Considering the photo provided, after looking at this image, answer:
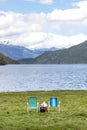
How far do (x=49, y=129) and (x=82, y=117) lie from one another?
18.7ft

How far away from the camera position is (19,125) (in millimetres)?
24000

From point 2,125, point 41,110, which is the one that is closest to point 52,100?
point 41,110

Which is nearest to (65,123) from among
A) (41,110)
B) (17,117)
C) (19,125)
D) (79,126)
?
(79,126)

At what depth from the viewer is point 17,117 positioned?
91.5 ft

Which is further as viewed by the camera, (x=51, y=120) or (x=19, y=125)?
(x=51, y=120)

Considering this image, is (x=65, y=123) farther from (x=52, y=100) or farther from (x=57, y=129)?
(x=52, y=100)

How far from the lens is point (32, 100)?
32188 millimetres

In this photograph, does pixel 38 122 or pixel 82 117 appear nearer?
pixel 38 122

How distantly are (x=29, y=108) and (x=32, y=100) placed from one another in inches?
30.3

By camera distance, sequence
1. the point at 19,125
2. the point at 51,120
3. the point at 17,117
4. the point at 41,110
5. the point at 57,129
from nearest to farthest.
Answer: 1. the point at 57,129
2. the point at 19,125
3. the point at 51,120
4. the point at 17,117
5. the point at 41,110

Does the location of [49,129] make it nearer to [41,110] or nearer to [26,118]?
[26,118]

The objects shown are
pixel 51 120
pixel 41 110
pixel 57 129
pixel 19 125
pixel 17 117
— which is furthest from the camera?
pixel 41 110

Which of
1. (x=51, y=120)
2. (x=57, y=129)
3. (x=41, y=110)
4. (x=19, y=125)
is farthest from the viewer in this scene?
(x=41, y=110)

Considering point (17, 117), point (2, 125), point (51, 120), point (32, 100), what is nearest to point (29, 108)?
point (32, 100)
